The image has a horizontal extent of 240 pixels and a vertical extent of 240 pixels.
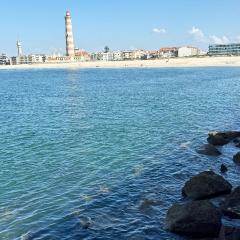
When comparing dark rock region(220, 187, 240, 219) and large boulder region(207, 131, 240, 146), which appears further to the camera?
large boulder region(207, 131, 240, 146)

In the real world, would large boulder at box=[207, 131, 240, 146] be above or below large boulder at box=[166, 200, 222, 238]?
below

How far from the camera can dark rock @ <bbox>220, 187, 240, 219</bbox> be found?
21.5 m

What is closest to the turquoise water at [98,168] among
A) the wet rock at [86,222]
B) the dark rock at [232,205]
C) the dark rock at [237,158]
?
the wet rock at [86,222]

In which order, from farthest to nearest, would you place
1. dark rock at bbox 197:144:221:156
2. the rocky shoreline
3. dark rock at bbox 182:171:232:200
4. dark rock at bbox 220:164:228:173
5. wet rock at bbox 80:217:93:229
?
dark rock at bbox 197:144:221:156, dark rock at bbox 220:164:228:173, dark rock at bbox 182:171:232:200, wet rock at bbox 80:217:93:229, the rocky shoreline

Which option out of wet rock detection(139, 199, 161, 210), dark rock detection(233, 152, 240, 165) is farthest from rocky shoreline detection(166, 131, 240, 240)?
dark rock detection(233, 152, 240, 165)

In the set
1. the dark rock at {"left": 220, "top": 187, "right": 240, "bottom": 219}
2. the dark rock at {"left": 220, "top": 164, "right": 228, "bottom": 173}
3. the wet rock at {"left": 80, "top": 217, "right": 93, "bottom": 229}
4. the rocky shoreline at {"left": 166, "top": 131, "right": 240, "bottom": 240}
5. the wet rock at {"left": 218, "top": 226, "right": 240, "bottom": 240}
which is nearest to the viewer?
the wet rock at {"left": 218, "top": 226, "right": 240, "bottom": 240}

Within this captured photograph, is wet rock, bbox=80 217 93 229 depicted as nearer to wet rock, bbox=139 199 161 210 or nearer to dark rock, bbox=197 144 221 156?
wet rock, bbox=139 199 161 210

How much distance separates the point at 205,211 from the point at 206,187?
5.17m

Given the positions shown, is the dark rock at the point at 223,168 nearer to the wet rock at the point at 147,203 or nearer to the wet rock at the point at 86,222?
the wet rock at the point at 147,203

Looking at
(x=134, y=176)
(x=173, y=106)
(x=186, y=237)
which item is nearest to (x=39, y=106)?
(x=173, y=106)

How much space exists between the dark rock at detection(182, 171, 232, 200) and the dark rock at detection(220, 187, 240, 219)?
170 centimetres

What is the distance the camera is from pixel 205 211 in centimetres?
1972

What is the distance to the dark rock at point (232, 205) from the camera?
2152cm

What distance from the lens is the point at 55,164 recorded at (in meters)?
33.0
